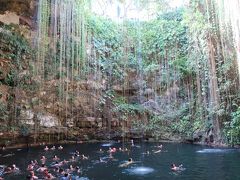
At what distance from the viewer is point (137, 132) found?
19.3 metres

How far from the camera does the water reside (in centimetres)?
955

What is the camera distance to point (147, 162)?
468 inches

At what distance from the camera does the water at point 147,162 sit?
955 cm

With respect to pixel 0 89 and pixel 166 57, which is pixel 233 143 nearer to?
pixel 166 57

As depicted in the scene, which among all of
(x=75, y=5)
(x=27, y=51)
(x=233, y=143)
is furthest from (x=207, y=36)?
(x=27, y=51)

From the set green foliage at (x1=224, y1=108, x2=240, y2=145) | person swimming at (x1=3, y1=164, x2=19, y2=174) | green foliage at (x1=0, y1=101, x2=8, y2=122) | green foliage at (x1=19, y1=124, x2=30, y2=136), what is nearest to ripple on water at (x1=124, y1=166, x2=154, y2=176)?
person swimming at (x1=3, y1=164, x2=19, y2=174)

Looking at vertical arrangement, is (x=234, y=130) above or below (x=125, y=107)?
below

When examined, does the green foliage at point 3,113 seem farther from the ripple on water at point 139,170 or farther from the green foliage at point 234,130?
the green foliage at point 234,130

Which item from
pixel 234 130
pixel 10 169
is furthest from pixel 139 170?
pixel 234 130

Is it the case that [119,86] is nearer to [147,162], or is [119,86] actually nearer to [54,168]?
[147,162]

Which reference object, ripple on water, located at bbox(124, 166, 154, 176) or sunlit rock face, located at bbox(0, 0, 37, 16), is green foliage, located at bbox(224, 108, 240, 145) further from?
sunlit rock face, located at bbox(0, 0, 37, 16)

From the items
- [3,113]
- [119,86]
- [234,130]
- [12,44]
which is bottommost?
[234,130]

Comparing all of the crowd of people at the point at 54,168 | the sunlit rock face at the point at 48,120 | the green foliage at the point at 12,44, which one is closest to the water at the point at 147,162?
the crowd of people at the point at 54,168

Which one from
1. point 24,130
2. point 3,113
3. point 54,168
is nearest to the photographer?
point 54,168
